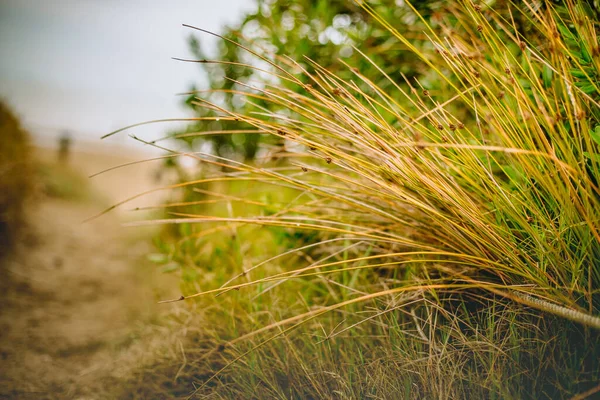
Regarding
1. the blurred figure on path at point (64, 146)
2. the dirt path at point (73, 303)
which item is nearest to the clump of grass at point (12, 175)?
the dirt path at point (73, 303)

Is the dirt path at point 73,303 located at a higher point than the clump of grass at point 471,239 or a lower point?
lower

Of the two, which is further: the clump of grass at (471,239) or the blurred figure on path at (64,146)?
the blurred figure on path at (64,146)

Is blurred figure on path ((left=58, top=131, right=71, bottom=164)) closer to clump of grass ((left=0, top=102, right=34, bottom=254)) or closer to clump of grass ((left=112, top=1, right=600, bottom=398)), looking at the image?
clump of grass ((left=0, top=102, right=34, bottom=254))

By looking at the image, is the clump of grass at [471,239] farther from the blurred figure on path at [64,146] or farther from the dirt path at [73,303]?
the blurred figure on path at [64,146]

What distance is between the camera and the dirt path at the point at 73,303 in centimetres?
138

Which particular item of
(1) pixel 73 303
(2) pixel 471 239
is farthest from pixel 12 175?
(2) pixel 471 239

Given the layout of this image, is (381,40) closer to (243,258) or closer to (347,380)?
(243,258)

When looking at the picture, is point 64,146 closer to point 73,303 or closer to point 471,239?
point 73,303

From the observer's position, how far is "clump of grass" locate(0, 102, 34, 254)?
2767 mm

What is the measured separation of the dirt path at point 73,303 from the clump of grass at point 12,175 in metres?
0.12

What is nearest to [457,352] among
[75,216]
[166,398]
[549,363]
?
[549,363]

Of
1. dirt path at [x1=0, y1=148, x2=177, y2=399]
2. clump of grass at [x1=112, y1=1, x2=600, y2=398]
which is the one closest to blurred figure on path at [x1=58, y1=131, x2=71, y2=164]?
dirt path at [x1=0, y1=148, x2=177, y2=399]

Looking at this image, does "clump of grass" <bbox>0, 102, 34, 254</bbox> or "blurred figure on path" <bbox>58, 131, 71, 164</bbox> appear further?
"blurred figure on path" <bbox>58, 131, 71, 164</bbox>

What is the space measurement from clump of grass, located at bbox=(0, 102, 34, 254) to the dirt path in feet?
0.38
